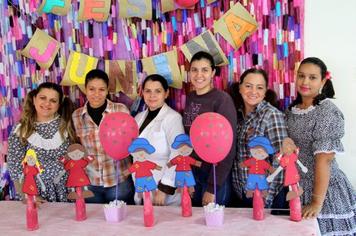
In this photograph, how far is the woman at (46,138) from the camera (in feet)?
7.22

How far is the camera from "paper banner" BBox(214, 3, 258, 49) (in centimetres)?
218

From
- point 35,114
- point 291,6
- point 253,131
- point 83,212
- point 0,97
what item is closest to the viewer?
point 83,212

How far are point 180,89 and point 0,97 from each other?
111cm

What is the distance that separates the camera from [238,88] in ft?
7.23

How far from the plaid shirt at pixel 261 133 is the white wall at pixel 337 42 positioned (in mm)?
426

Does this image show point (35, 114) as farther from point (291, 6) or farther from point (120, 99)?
point (291, 6)

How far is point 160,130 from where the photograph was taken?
2080mm

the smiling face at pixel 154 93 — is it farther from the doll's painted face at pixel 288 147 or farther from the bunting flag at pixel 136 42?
the doll's painted face at pixel 288 147

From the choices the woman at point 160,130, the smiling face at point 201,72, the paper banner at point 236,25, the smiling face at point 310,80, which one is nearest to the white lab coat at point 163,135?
the woman at point 160,130

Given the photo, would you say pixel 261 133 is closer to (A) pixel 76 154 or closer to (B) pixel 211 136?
(B) pixel 211 136

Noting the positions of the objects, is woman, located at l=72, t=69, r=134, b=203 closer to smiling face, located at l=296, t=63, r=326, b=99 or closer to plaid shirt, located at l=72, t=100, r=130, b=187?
plaid shirt, located at l=72, t=100, r=130, b=187

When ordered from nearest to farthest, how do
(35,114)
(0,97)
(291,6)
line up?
(291,6)
(35,114)
(0,97)

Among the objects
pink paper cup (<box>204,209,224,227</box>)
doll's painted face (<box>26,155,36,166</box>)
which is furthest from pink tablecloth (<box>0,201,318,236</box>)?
doll's painted face (<box>26,155,36,166</box>)

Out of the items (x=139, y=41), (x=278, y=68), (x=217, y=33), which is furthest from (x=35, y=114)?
(x=278, y=68)
